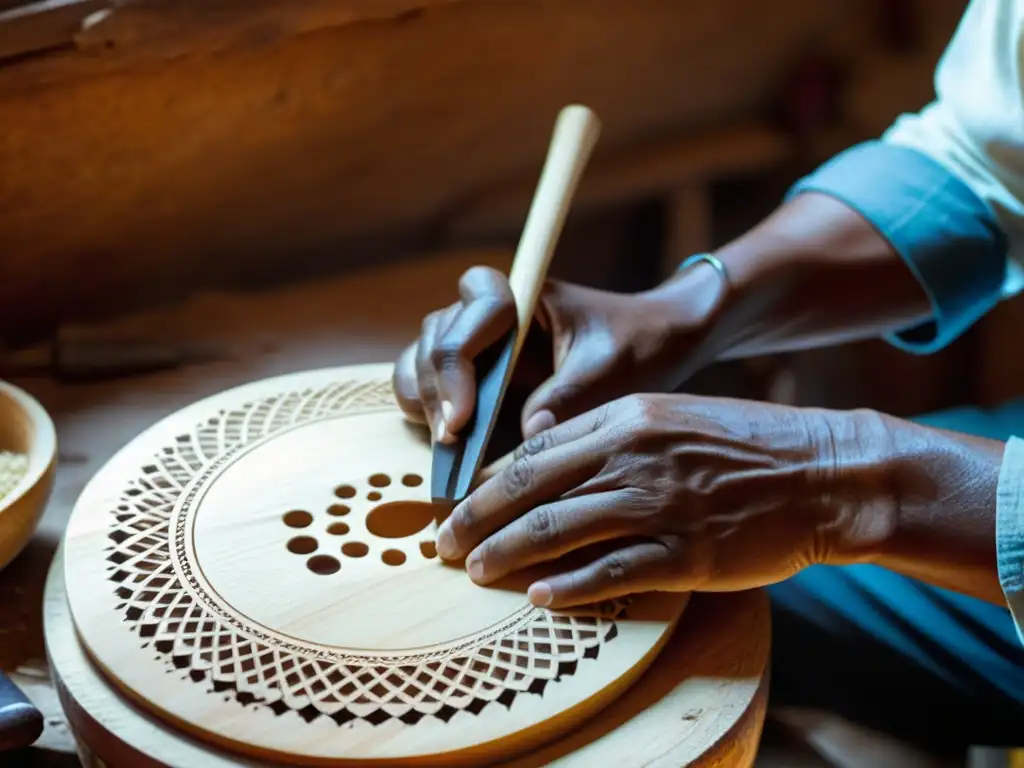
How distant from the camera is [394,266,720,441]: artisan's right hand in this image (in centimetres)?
84

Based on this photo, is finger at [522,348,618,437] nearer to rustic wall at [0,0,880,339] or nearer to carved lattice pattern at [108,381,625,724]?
carved lattice pattern at [108,381,625,724]

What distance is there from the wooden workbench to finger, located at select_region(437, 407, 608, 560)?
0.44 ft

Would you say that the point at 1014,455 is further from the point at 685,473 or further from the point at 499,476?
the point at 499,476

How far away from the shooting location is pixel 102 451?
104cm

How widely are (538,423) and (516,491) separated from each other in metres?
0.11

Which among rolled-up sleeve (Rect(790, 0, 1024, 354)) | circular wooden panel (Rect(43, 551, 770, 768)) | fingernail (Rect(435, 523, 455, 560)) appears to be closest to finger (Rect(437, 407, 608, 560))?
fingernail (Rect(435, 523, 455, 560))

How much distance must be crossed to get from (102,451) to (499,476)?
19.4 inches

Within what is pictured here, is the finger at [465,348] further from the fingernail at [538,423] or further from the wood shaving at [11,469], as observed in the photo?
the wood shaving at [11,469]

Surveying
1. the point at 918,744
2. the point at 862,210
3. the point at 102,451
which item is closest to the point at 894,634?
the point at 918,744

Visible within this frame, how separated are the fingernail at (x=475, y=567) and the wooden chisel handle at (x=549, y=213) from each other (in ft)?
0.62

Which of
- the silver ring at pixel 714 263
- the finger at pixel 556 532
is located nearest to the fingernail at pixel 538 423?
the finger at pixel 556 532

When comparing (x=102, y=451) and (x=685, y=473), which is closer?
(x=685, y=473)

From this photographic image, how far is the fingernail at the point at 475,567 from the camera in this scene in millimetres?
710

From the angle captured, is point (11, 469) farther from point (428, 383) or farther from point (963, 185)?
point (963, 185)
